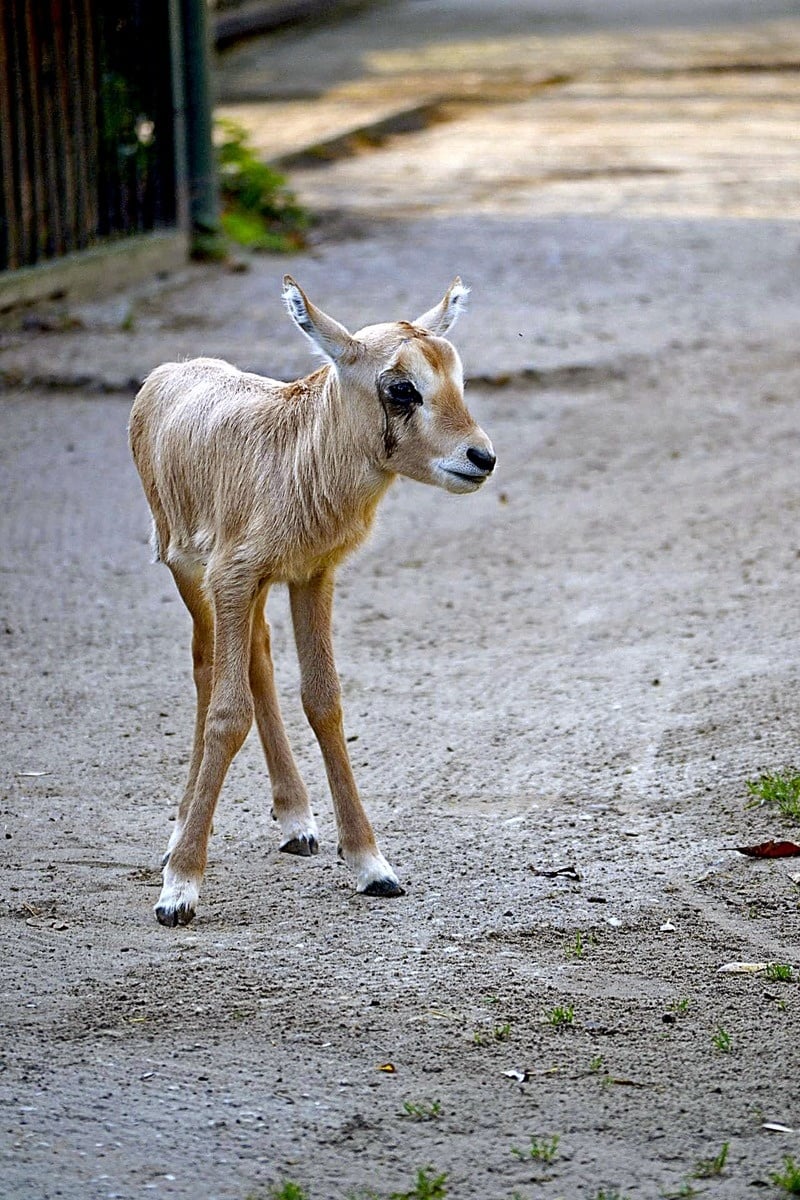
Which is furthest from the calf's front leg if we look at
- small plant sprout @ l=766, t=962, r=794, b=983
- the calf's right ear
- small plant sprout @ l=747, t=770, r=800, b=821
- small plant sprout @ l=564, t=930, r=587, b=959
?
small plant sprout @ l=747, t=770, r=800, b=821

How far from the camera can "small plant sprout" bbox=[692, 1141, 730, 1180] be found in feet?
10.9

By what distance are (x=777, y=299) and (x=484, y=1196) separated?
9.43 m

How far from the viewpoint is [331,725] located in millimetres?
4617

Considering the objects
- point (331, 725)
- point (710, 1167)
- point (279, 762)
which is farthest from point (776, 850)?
point (710, 1167)

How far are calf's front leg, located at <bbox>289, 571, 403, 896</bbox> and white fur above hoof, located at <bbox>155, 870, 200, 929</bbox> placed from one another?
447 millimetres

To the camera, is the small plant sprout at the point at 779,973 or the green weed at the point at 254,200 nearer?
the small plant sprout at the point at 779,973

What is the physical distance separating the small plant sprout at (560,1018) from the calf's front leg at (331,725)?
761 mm

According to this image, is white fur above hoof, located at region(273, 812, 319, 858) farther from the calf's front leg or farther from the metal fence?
the metal fence

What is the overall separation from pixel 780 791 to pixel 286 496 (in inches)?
71.0

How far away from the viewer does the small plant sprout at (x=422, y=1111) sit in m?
3.53

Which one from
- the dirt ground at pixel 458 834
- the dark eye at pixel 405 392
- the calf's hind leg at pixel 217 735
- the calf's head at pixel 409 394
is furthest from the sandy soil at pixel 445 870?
the dark eye at pixel 405 392

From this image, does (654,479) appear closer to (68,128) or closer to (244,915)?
(244,915)

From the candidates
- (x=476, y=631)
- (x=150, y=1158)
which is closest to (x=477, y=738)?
(x=476, y=631)

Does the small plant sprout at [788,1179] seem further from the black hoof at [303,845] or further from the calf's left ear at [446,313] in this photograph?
the calf's left ear at [446,313]
